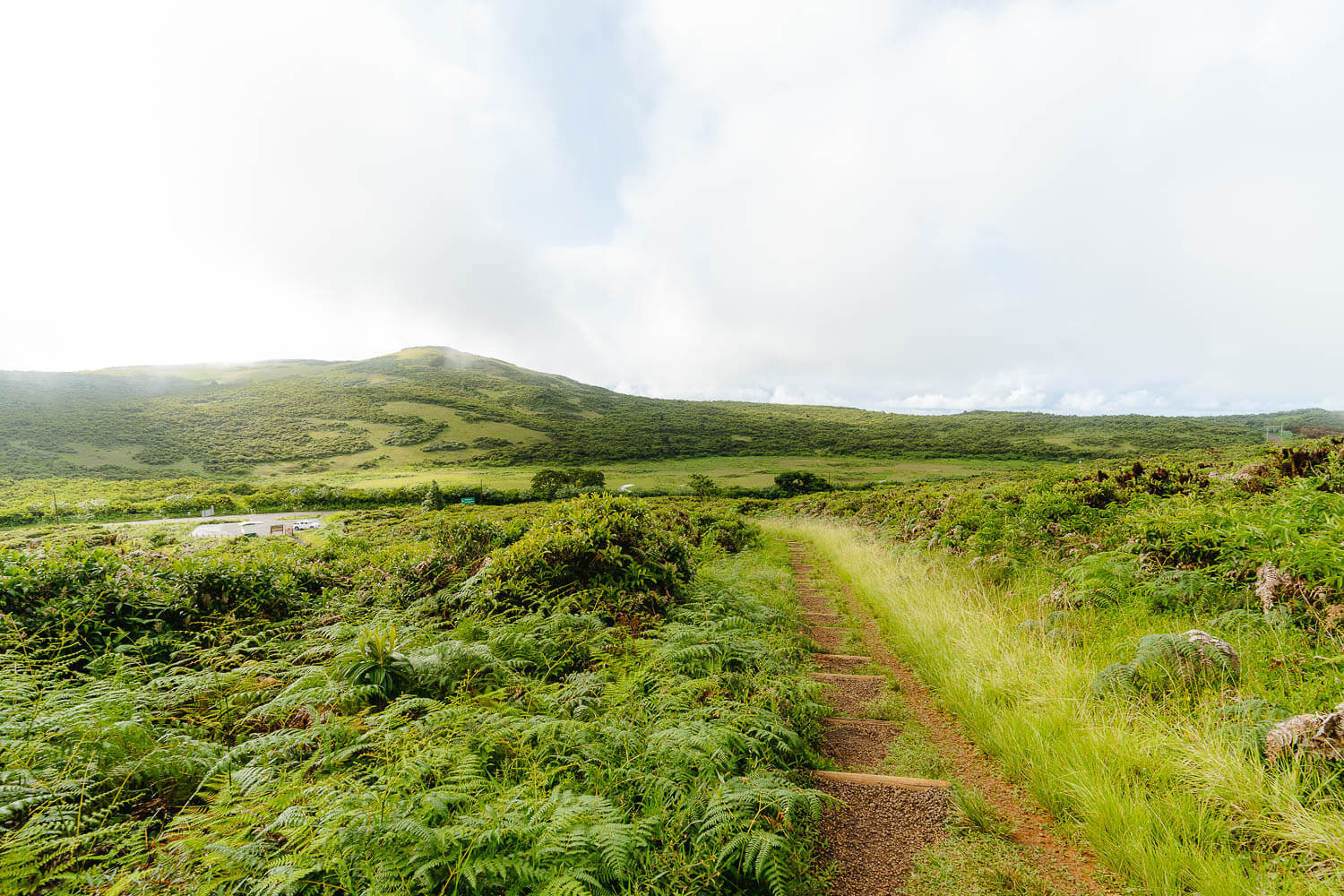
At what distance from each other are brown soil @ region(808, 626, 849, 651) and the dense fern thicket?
76 centimetres

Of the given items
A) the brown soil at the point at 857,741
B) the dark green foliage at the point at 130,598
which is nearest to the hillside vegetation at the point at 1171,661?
the brown soil at the point at 857,741

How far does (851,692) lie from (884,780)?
176cm

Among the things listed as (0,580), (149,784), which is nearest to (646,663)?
(149,784)

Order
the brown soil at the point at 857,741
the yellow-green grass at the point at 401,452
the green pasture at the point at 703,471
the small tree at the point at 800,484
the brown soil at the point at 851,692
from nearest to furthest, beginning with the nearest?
the brown soil at the point at 857,741
the brown soil at the point at 851,692
the small tree at the point at 800,484
the green pasture at the point at 703,471
the yellow-green grass at the point at 401,452

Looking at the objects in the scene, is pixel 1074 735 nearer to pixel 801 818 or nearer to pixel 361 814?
pixel 801 818

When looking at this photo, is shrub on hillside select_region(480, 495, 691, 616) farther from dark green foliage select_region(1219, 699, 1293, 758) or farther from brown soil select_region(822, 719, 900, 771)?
dark green foliage select_region(1219, 699, 1293, 758)

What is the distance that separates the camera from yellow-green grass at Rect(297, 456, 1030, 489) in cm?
7581

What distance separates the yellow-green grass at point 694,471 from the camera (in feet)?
249

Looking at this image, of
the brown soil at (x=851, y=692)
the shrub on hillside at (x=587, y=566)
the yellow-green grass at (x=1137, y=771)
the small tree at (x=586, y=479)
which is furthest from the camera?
the small tree at (x=586, y=479)

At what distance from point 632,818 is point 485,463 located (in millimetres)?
115864

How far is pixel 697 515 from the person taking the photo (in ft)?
64.3

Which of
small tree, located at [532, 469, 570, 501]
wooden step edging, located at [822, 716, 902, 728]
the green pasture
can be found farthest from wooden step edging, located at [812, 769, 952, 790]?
the green pasture

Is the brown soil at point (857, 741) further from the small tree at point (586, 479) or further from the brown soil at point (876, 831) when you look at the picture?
the small tree at point (586, 479)

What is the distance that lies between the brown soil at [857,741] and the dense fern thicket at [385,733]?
0.25m
